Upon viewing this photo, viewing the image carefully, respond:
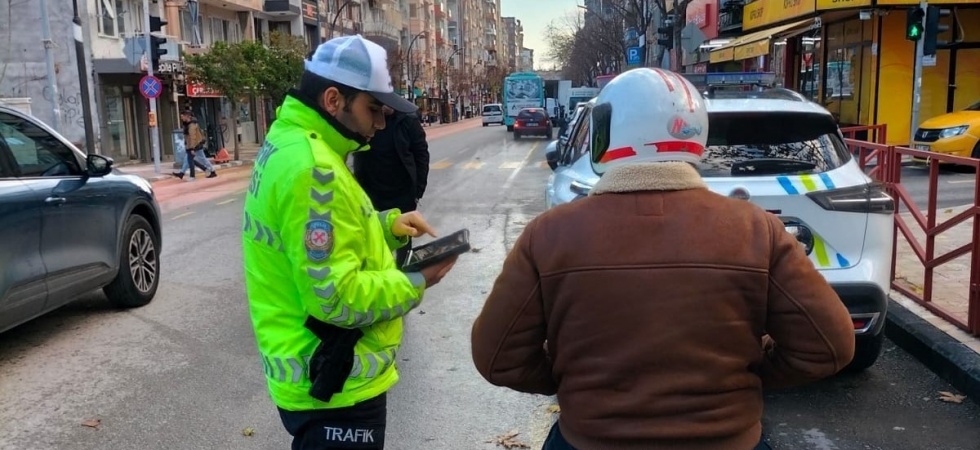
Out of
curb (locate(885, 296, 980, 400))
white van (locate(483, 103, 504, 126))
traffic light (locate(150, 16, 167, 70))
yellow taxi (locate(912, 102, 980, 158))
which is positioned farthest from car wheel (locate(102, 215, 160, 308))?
white van (locate(483, 103, 504, 126))

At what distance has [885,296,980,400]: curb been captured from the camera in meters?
4.71

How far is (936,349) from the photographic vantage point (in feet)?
16.8

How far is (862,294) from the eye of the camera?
4.39 metres

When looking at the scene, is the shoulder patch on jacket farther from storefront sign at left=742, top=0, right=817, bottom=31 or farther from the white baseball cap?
storefront sign at left=742, top=0, right=817, bottom=31

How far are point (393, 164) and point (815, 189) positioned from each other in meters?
2.92

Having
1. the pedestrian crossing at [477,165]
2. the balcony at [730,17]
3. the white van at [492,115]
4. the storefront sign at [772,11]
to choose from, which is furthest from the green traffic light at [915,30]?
the white van at [492,115]

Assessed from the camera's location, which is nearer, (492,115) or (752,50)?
(752,50)

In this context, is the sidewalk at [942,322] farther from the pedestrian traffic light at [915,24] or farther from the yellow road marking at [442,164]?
the yellow road marking at [442,164]

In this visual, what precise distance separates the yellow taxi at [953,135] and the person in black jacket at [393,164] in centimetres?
1140

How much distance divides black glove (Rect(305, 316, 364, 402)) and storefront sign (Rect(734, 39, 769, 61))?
23395 millimetres

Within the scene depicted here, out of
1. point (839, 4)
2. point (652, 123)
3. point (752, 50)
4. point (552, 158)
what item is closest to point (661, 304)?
point (652, 123)

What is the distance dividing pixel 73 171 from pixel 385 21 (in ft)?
212

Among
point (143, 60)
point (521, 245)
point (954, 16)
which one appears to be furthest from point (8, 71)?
point (521, 245)

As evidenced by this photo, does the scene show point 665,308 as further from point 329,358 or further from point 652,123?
point 329,358
